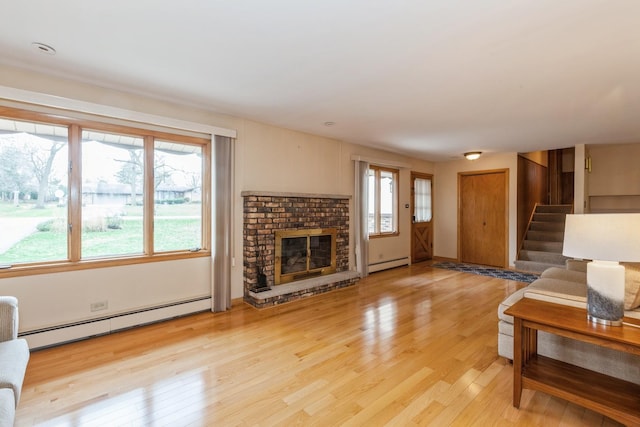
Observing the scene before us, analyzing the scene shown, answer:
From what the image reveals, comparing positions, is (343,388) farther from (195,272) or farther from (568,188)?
(568,188)

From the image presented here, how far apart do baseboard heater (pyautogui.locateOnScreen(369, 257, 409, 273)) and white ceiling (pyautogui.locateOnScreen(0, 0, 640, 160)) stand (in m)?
3.16

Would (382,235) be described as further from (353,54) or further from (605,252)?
(605,252)

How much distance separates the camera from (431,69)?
2.60m

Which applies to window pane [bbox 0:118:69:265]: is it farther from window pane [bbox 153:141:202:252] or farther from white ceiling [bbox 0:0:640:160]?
window pane [bbox 153:141:202:252]

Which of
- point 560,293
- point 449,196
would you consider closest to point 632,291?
point 560,293

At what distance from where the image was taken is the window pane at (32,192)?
8.91 feet

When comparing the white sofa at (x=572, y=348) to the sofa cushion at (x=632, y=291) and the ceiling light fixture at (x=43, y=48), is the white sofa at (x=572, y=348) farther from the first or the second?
the ceiling light fixture at (x=43, y=48)

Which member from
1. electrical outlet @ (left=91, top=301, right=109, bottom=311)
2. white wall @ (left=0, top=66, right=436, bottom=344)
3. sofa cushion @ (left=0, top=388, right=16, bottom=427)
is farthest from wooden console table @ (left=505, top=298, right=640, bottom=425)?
electrical outlet @ (left=91, top=301, right=109, bottom=311)

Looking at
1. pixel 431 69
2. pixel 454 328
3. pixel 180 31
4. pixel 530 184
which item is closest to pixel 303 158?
pixel 431 69

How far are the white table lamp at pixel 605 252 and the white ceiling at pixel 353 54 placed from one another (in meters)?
1.29

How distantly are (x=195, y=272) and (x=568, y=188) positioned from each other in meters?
10.0

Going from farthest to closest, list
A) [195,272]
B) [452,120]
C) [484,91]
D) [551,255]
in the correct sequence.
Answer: [551,255]
[452,120]
[195,272]
[484,91]

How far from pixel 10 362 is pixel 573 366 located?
3.55 m

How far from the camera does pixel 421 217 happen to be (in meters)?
7.39
